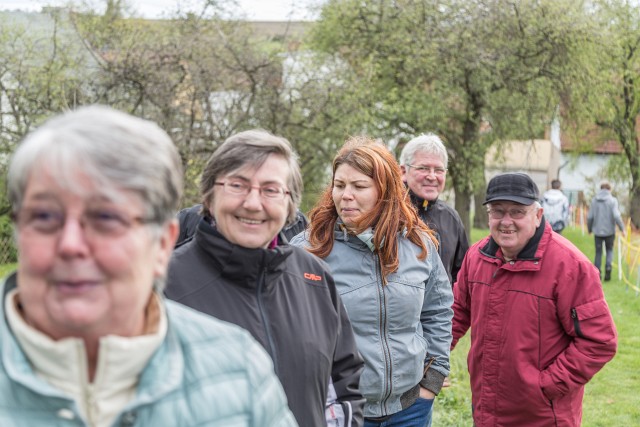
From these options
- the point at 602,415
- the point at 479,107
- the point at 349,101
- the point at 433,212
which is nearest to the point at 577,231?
the point at 479,107

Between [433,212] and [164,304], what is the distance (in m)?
4.02

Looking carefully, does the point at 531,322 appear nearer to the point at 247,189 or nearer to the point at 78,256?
→ the point at 247,189

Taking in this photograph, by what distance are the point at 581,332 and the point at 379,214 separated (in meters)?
1.19

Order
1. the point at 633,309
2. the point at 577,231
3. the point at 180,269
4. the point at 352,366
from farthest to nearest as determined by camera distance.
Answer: the point at 577,231
the point at 633,309
the point at 352,366
the point at 180,269

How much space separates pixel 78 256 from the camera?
5.15 feet

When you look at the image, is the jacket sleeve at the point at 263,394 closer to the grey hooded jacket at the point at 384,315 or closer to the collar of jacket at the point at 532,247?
the grey hooded jacket at the point at 384,315

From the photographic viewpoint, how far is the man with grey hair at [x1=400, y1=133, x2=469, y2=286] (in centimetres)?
568

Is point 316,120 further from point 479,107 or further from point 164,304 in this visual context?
point 164,304

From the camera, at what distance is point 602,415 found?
739 centimetres

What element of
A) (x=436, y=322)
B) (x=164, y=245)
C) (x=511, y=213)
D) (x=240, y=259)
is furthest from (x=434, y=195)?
(x=164, y=245)

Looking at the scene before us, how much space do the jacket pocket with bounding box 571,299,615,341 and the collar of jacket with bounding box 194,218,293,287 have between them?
1.97 metres

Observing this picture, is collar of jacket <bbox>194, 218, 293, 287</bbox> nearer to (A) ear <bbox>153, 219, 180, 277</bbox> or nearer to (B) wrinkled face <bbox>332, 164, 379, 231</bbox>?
(A) ear <bbox>153, 219, 180, 277</bbox>

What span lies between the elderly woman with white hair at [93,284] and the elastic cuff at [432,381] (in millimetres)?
2723

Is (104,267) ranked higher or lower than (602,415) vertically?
higher
